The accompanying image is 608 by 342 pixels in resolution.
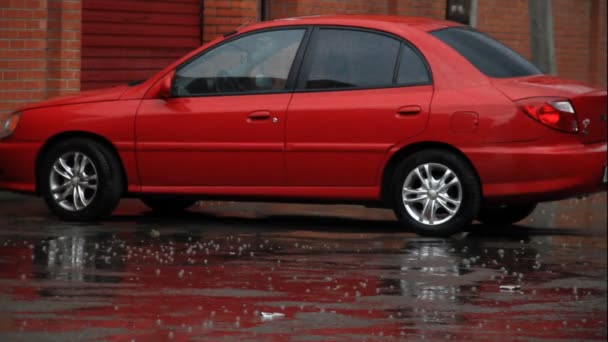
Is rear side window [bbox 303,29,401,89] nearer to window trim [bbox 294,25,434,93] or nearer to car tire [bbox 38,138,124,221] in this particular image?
window trim [bbox 294,25,434,93]

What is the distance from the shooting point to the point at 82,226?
12.5 metres

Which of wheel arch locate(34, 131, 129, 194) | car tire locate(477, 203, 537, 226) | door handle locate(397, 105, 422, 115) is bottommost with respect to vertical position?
car tire locate(477, 203, 537, 226)

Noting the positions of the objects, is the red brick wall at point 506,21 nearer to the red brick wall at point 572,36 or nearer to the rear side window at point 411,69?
the red brick wall at point 572,36

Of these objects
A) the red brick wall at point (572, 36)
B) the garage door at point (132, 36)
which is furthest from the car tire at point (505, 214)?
the red brick wall at point (572, 36)

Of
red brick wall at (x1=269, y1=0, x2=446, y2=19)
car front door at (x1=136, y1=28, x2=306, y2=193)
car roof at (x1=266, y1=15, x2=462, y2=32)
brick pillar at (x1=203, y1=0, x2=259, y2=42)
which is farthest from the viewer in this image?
red brick wall at (x1=269, y1=0, x2=446, y2=19)

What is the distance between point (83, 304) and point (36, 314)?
1.34ft

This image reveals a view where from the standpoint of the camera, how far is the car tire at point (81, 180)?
12664 mm

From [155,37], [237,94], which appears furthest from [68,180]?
[155,37]

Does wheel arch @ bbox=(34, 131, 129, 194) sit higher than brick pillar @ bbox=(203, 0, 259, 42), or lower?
lower

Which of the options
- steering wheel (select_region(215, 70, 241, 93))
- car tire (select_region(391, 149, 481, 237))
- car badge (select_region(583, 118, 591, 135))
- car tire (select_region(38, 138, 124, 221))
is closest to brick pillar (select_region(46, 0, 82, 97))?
car tire (select_region(38, 138, 124, 221))

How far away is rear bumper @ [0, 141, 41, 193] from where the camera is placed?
13.0 meters

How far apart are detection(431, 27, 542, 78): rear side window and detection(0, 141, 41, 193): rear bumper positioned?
322cm

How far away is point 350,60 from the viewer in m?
12.4

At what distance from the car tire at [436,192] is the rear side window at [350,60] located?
670 millimetres
